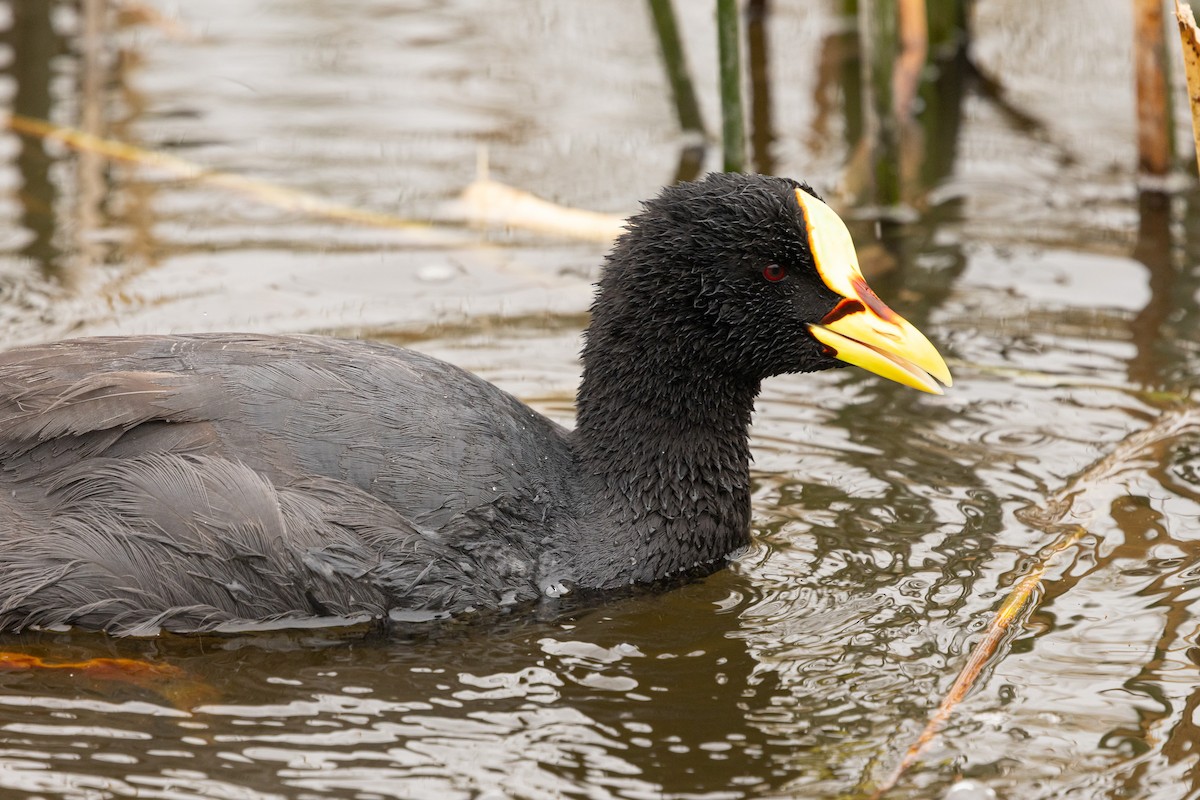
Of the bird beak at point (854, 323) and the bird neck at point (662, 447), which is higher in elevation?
the bird beak at point (854, 323)

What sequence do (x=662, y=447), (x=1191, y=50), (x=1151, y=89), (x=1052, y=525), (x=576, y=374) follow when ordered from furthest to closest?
(x=1151, y=89) → (x=576, y=374) → (x=1052, y=525) → (x=662, y=447) → (x=1191, y=50)

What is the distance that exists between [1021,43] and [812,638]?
6.44 metres

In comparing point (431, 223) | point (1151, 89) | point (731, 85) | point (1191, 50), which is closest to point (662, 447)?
point (1191, 50)

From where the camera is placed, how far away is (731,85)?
7.15 meters

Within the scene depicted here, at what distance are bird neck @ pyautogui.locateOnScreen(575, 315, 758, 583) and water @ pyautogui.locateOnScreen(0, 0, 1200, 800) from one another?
0.17 m

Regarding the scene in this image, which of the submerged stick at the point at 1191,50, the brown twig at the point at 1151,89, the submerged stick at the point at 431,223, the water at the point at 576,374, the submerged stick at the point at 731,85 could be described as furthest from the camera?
the submerged stick at the point at 431,223

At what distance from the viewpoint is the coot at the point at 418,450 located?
478cm

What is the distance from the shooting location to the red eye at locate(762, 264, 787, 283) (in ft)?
17.1

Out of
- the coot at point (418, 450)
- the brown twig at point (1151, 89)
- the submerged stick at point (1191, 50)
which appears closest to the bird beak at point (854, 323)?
the coot at point (418, 450)

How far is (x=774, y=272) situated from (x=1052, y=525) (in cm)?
127

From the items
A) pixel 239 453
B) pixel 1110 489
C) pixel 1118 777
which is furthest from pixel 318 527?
pixel 1110 489

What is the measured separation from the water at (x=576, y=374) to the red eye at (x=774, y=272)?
0.88 m

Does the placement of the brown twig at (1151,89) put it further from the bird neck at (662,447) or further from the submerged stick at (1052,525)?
the bird neck at (662,447)

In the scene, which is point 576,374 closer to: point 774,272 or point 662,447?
point 662,447
